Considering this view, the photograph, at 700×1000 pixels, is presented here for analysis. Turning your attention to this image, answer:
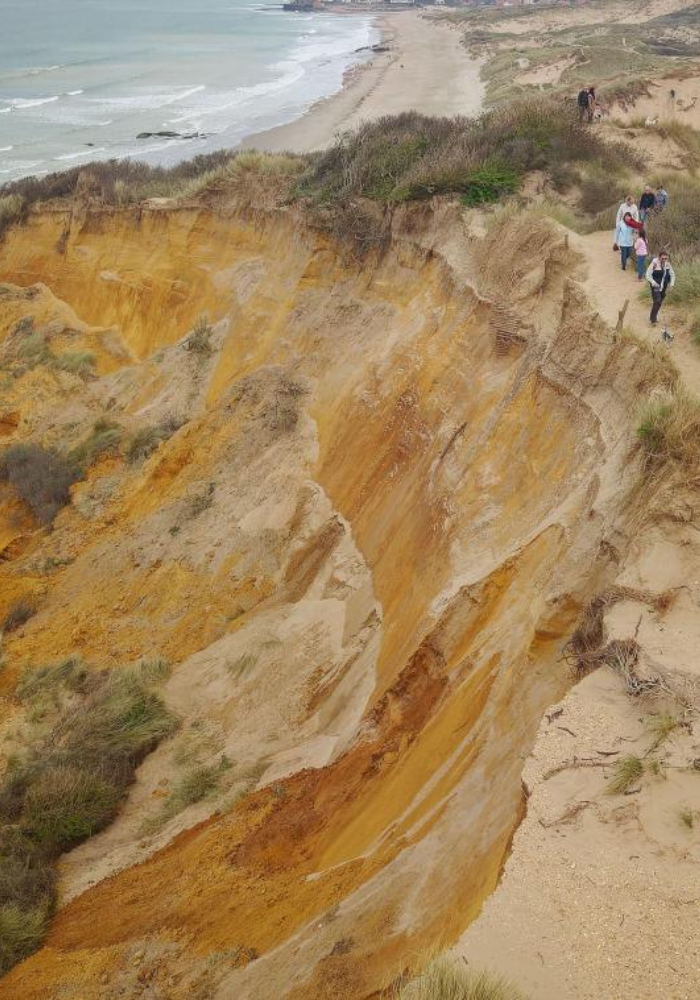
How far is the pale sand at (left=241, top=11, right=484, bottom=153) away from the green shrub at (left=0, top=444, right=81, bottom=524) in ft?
52.7

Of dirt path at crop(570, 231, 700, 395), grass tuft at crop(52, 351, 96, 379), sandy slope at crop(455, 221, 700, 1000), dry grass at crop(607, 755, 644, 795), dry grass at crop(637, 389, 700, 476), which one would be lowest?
grass tuft at crop(52, 351, 96, 379)

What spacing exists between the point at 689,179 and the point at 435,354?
805cm

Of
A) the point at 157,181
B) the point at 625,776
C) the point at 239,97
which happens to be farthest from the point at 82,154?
the point at 625,776

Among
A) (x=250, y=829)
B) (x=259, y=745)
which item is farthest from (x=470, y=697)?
(x=259, y=745)

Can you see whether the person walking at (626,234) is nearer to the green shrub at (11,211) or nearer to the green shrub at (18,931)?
the green shrub at (18,931)

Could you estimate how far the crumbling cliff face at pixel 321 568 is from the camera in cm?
646

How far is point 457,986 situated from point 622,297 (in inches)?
330

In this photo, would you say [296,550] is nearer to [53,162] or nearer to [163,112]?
[53,162]

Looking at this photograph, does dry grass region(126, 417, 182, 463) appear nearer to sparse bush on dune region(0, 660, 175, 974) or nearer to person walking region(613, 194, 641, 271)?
sparse bush on dune region(0, 660, 175, 974)

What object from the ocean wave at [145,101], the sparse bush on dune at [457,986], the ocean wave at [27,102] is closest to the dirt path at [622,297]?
the sparse bush on dune at [457,986]

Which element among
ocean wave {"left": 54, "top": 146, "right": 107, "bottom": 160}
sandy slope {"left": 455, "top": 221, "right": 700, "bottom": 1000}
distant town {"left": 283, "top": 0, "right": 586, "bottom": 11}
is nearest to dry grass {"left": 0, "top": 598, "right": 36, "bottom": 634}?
sandy slope {"left": 455, "top": 221, "right": 700, "bottom": 1000}

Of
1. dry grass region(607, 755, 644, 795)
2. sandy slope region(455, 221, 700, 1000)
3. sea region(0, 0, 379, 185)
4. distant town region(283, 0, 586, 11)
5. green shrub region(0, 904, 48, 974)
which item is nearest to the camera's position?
sandy slope region(455, 221, 700, 1000)

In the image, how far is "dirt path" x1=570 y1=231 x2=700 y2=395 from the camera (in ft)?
28.0

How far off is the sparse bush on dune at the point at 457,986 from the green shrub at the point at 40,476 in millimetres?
12545
